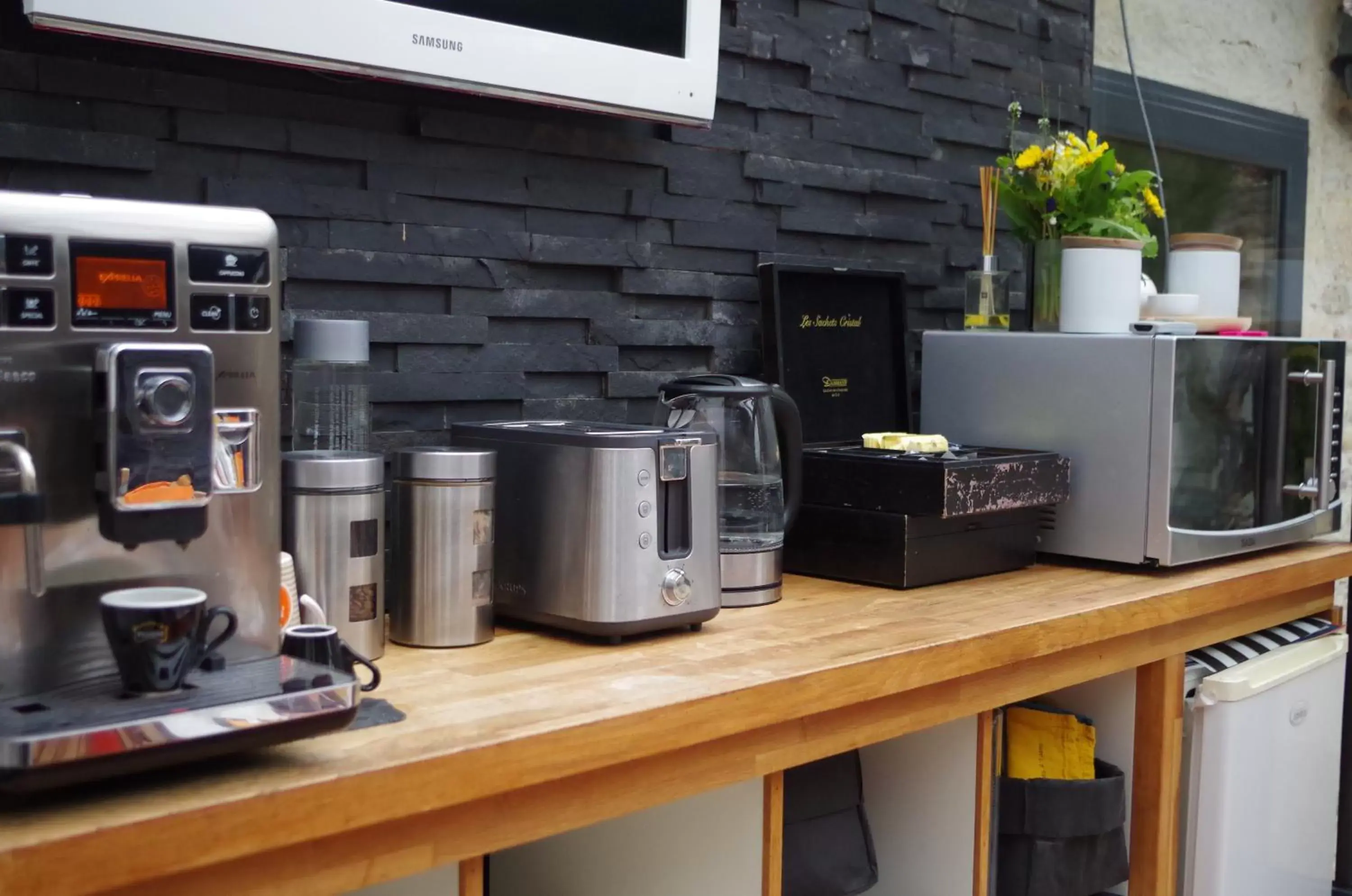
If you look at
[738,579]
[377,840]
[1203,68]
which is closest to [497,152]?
[738,579]

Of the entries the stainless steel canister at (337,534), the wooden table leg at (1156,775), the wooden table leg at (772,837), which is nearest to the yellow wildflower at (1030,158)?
the wooden table leg at (1156,775)

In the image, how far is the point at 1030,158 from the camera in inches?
86.5

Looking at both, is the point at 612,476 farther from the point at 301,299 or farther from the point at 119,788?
the point at 119,788

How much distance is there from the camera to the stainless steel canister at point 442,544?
1.38 m

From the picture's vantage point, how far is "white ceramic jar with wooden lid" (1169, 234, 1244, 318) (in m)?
2.32

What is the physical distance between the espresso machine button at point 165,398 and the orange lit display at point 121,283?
0.07m

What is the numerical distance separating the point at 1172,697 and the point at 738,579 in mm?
694

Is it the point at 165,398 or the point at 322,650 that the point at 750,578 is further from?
the point at 165,398

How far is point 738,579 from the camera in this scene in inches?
65.6

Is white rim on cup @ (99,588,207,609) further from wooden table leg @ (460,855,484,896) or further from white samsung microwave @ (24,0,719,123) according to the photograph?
white samsung microwave @ (24,0,719,123)

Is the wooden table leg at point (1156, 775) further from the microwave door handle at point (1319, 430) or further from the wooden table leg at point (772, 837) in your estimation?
the wooden table leg at point (772, 837)

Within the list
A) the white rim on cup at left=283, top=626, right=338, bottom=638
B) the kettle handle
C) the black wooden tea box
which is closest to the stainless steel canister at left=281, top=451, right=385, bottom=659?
the white rim on cup at left=283, top=626, right=338, bottom=638

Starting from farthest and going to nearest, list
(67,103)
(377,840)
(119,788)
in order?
1. (67,103)
2. (377,840)
3. (119,788)

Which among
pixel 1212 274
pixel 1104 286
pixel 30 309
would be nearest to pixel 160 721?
pixel 30 309
